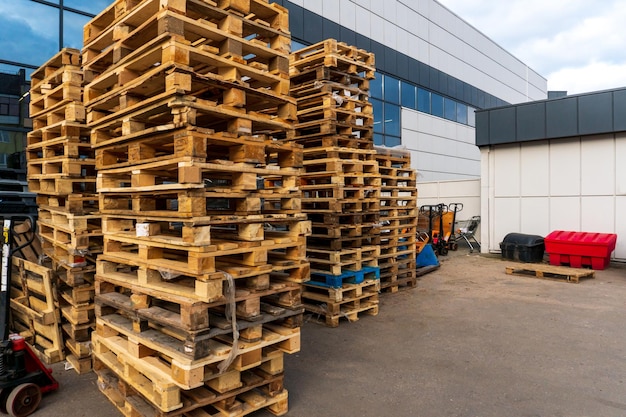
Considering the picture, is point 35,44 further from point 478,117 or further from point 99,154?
point 478,117

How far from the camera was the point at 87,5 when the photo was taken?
11.1m

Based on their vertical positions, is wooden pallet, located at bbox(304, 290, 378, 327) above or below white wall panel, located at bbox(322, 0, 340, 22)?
below

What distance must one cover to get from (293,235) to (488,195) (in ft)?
42.1

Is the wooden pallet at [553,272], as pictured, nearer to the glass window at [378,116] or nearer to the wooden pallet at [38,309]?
the glass window at [378,116]

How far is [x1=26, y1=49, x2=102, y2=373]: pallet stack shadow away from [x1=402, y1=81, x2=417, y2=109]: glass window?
58.9ft

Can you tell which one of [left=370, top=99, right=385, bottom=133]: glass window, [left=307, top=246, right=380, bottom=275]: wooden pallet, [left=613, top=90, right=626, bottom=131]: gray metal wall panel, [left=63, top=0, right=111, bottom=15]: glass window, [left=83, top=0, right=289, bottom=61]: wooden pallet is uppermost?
[left=63, top=0, right=111, bottom=15]: glass window

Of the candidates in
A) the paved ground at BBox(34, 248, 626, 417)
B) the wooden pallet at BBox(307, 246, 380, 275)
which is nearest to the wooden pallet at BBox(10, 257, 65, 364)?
the paved ground at BBox(34, 248, 626, 417)

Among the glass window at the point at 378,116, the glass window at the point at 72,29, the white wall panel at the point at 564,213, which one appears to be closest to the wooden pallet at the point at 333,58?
the glass window at the point at 72,29

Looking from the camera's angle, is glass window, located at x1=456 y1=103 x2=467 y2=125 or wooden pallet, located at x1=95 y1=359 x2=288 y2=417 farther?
glass window, located at x1=456 y1=103 x2=467 y2=125

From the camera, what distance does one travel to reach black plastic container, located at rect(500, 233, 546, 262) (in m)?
12.6

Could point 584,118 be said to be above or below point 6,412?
above

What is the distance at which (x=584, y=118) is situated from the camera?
12.6 metres

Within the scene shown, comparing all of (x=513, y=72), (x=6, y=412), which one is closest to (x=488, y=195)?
(x=6, y=412)

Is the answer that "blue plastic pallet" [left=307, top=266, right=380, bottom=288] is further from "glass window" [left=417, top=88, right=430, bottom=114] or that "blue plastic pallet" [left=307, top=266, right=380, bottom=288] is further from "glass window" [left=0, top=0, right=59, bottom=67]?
"glass window" [left=417, top=88, right=430, bottom=114]
